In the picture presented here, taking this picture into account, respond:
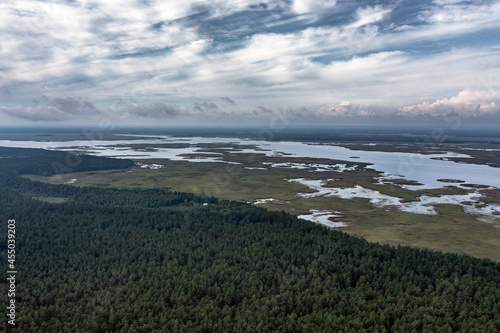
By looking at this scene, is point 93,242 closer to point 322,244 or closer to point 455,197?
point 322,244

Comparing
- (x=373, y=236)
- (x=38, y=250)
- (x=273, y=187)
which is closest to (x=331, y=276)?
(x=373, y=236)

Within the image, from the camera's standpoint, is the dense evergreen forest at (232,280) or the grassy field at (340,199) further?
the grassy field at (340,199)

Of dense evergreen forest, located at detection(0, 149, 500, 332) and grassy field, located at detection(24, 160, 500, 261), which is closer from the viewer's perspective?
dense evergreen forest, located at detection(0, 149, 500, 332)

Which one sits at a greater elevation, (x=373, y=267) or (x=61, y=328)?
(x=373, y=267)

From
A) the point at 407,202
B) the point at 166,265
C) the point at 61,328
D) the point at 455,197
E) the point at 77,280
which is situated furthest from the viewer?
the point at 455,197
